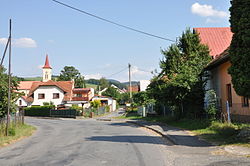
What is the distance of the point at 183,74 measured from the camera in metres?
18.4

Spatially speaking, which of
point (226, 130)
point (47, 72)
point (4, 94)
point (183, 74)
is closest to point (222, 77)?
point (183, 74)

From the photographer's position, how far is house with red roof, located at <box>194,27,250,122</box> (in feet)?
48.4

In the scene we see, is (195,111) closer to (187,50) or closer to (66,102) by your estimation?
(187,50)

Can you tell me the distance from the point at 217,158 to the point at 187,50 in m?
15.5

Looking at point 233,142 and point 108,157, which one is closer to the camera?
point 108,157

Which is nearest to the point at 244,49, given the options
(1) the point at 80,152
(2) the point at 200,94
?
(1) the point at 80,152

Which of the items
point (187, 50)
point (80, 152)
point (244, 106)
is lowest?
point (80, 152)

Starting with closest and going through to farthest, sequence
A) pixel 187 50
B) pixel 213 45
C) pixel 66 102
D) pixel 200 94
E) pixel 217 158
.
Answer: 1. pixel 217 158
2. pixel 200 94
3. pixel 187 50
4. pixel 213 45
5. pixel 66 102

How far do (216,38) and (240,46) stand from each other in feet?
53.8

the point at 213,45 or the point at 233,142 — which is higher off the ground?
the point at 213,45

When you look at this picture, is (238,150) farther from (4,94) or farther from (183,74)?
(4,94)

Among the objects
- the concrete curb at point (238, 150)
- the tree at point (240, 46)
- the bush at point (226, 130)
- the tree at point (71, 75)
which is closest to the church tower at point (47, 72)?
the tree at point (71, 75)

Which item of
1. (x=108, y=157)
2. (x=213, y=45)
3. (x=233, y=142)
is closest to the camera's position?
(x=108, y=157)

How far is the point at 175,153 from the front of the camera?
9000 millimetres
